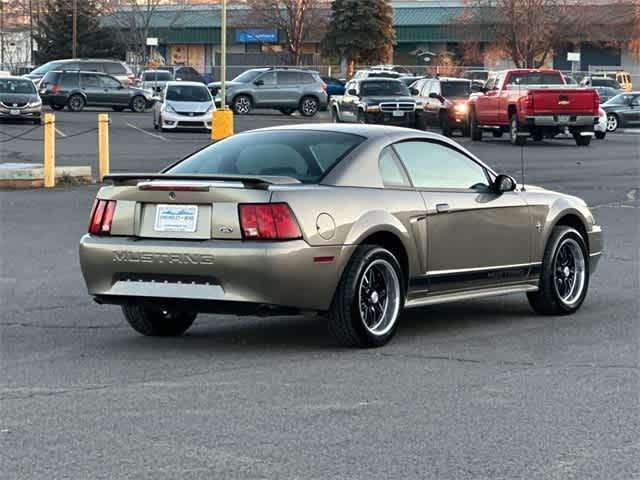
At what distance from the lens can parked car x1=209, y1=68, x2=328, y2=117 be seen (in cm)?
5400

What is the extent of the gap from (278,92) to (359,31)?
91.7 feet

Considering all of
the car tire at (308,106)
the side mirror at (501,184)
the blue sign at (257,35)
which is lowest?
the side mirror at (501,184)

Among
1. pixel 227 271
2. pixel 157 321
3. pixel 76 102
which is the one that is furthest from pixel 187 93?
pixel 227 271

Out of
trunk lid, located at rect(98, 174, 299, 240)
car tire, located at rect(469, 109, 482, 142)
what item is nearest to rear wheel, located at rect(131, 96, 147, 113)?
car tire, located at rect(469, 109, 482, 142)

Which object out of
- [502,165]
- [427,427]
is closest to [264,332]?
[427,427]

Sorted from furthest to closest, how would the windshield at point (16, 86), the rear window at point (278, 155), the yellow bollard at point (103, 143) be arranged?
the windshield at point (16, 86)
the yellow bollard at point (103, 143)
the rear window at point (278, 155)

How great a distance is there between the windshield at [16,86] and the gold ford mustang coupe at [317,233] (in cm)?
3616

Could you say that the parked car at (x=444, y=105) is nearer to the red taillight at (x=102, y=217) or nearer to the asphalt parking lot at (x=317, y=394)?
the asphalt parking lot at (x=317, y=394)

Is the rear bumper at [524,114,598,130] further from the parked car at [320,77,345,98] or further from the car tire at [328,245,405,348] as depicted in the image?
the parked car at [320,77,345,98]

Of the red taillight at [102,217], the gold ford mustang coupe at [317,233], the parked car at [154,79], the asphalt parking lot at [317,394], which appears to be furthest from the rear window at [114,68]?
the red taillight at [102,217]

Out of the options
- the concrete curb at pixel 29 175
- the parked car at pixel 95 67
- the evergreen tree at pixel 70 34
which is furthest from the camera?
the evergreen tree at pixel 70 34

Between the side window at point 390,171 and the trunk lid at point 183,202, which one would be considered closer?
the trunk lid at point 183,202

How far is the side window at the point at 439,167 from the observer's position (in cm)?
1001

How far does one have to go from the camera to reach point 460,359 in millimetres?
8906
